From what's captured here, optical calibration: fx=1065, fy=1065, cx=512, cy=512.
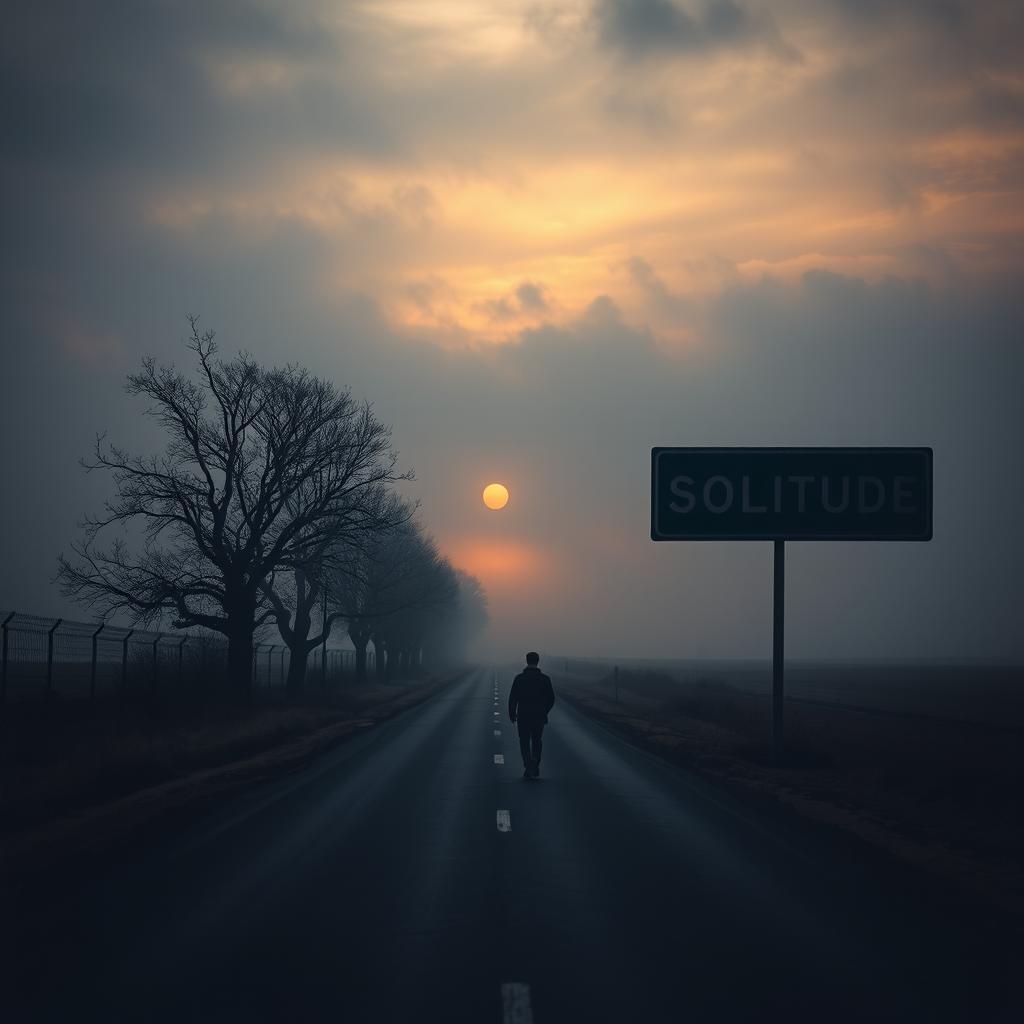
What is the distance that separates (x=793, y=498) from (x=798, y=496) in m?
0.11

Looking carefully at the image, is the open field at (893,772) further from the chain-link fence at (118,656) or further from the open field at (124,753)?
the chain-link fence at (118,656)

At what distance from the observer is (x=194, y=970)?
6.84 meters

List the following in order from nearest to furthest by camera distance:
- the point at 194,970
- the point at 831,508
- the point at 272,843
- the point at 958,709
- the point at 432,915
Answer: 1. the point at 194,970
2. the point at 432,915
3. the point at 272,843
4. the point at 831,508
5. the point at 958,709

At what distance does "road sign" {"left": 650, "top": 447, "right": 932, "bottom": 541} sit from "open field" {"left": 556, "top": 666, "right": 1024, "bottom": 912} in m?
4.25

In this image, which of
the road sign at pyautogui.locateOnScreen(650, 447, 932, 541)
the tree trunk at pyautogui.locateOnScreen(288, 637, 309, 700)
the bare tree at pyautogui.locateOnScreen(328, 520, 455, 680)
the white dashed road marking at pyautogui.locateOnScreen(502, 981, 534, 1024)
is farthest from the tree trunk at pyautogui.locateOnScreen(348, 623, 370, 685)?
the white dashed road marking at pyautogui.locateOnScreen(502, 981, 534, 1024)

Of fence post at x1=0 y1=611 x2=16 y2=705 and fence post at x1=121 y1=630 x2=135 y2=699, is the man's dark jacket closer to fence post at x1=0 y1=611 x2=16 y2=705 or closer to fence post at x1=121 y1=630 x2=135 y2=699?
fence post at x1=0 y1=611 x2=16 y2=705

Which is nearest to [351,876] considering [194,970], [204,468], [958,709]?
[194,970]

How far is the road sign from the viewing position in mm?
19922

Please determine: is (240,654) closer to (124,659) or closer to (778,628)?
(124,659)

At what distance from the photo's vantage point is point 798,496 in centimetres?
1998

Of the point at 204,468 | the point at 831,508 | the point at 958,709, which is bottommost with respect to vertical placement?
the point at 958,709

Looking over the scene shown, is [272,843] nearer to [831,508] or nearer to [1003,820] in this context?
[1003,820]

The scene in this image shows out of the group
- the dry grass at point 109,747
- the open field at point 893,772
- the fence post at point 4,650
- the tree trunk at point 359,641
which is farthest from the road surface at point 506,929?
the tree trunk at point 359,641

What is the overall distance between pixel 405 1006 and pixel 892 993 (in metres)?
2.96
